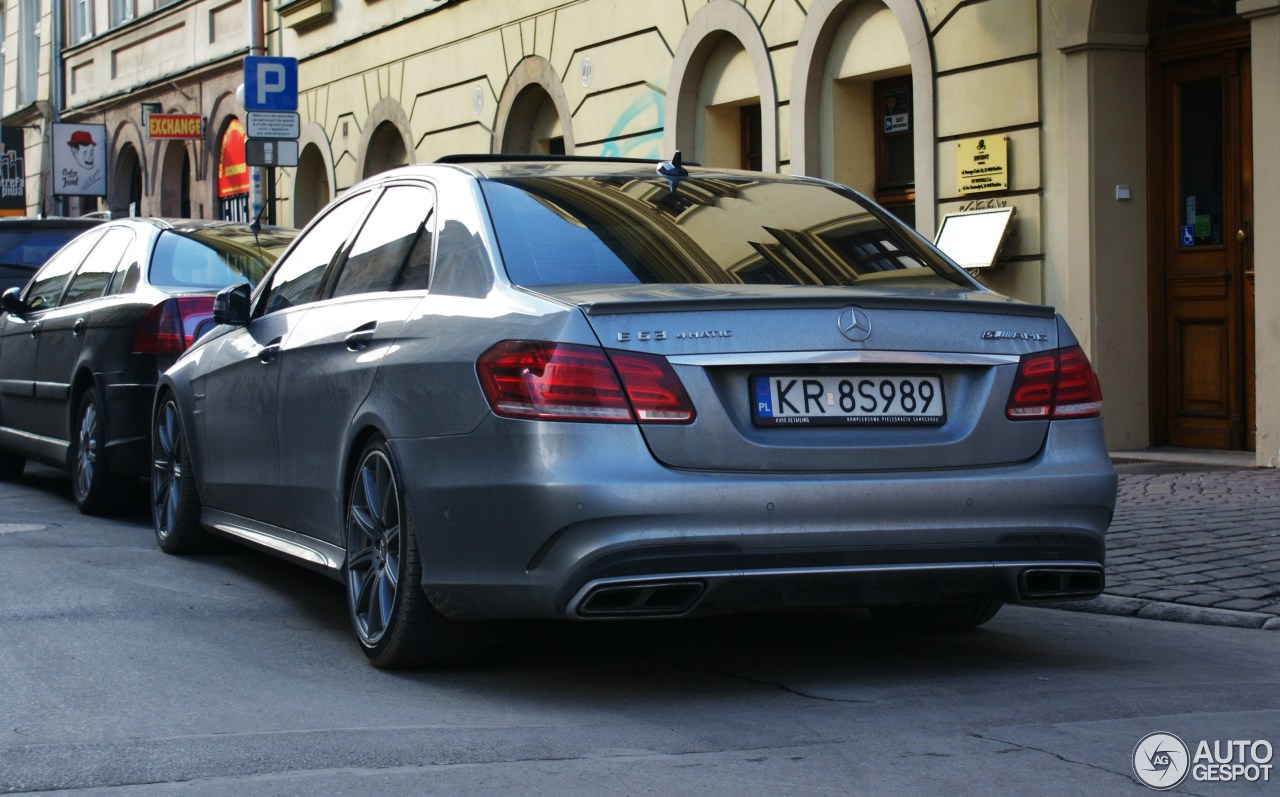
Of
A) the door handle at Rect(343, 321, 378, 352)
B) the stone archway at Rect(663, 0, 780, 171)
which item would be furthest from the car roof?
the stone archway at Rect(663, 0, 780, 171)

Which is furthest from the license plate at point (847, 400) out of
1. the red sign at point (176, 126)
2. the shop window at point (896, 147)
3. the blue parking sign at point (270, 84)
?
the red sign at point (176, 126)

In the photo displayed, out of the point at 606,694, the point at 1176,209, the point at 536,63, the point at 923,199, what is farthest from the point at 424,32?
the point at 606,694

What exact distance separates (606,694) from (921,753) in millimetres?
1089

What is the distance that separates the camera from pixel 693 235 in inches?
217

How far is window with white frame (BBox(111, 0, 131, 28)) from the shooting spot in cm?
3344

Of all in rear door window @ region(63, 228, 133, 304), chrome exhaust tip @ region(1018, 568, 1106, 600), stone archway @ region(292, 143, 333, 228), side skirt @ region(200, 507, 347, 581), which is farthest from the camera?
stone archway @ region(292, 143, 333, 228)

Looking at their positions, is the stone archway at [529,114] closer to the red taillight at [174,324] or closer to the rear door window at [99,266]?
the rear door window at [99,266]

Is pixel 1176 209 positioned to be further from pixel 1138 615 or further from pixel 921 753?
pixel 921 753

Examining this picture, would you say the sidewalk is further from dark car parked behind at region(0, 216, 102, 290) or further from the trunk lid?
dark car parked behind at region(0, 216, 102, 290)

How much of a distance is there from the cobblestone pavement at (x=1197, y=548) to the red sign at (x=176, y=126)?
21027mm

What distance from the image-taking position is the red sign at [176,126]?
94.9ft

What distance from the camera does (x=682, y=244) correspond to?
17.8 feet

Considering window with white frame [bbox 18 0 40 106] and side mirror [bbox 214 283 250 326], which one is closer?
side mirror [bbox 214 283 250 326]

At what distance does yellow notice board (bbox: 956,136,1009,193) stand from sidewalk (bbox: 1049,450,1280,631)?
2.38 metres
